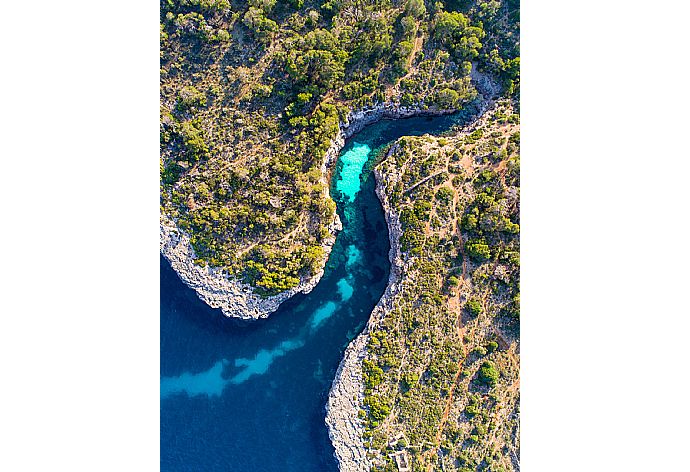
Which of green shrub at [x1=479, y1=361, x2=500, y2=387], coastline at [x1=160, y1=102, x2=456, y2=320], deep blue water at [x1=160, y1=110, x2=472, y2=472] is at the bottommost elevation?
green shrub at [x1=479, y1=361, x2=500, y2=387]

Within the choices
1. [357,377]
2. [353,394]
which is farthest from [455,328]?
[353,394]

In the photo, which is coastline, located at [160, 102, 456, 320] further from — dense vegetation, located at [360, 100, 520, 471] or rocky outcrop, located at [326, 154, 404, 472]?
dense vegetation, located at [360, 100, 520, 471]

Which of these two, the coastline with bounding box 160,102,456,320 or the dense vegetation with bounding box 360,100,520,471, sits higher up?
the coastline with bounding box 160,102,456,320

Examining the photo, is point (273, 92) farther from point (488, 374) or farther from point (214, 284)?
point (488, 374)

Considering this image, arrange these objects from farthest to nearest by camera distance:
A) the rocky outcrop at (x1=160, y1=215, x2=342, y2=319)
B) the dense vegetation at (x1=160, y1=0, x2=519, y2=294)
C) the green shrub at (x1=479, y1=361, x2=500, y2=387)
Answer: the rocky outcrop at (x1=160, y1=215, x2=342, y2=319) < the dense vegetation at (x1=160, y1=0, x2=519, y2=294) < the green shrub at (x1=479, y1=361, x2=500, y2=387)

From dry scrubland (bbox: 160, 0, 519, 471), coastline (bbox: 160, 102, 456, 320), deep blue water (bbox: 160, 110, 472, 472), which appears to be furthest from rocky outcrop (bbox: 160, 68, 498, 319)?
deep blue water (bbox: 160, 110, 472, 472)
